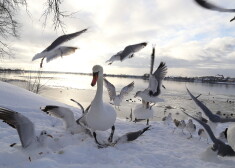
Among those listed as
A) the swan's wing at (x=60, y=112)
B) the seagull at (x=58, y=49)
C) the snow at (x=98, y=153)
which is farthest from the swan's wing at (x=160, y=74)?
the swan's wing at (x=60, y=112)

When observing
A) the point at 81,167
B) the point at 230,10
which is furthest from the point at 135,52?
the point at 230,10

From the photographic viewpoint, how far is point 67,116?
462 centimetres

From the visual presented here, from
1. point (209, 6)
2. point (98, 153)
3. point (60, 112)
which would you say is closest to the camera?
point (209, 6)

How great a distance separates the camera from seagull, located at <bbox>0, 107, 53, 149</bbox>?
11.0 ft

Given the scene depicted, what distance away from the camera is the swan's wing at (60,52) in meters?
5.44

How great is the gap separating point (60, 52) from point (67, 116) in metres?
1.61

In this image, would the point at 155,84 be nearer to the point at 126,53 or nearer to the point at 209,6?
the point at 126,53

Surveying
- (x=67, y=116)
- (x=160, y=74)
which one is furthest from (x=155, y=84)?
(x=67, y=116)

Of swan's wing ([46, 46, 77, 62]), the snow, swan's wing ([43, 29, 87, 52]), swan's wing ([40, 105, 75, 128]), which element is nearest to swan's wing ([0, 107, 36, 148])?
the snow

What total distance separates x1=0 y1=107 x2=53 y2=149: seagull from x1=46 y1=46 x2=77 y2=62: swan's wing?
219 centimetres

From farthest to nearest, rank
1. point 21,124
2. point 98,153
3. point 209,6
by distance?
point 98,153 < point 21,124 < point 209,6

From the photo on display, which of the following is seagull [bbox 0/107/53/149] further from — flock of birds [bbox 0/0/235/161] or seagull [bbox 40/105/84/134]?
seagull [bbox 40/105/84/134]

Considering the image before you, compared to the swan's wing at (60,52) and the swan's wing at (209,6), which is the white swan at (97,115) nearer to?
the swan's wing at (60,52)

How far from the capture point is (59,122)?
18.1ft
